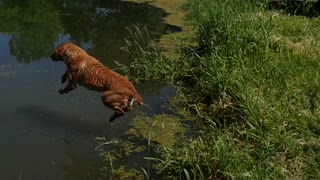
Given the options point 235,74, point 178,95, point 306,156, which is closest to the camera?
point 306,156

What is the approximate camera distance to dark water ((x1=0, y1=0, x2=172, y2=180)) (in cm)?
529

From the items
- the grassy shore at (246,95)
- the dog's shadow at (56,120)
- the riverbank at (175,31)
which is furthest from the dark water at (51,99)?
the grassy shore at (246,95)

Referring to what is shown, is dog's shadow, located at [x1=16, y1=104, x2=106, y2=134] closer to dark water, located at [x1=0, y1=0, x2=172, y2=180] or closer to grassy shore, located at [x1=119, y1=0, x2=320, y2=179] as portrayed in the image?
dark water, located at [x1=0, y1=0, x2=172, y2=180]

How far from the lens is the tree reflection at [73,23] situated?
9.57 m

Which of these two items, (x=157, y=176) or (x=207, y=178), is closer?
(x=207, y=178)

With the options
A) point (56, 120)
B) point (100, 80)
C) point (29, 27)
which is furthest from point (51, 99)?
point (29, 27)

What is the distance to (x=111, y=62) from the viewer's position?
29.3 feet

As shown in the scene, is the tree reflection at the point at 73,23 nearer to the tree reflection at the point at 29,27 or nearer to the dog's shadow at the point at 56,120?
the tree reflection at the point at 29,27

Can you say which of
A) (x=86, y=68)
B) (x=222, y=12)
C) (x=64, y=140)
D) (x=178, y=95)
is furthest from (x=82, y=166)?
(x=222, y=12)

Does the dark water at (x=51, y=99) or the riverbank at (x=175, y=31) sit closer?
the dark water at (x=51, y=99)

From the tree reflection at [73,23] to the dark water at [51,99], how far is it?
0.08 feet

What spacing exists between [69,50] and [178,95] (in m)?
2.03

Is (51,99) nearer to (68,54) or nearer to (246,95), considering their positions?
(68,54)

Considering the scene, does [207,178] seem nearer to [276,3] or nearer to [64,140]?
[64,140]
